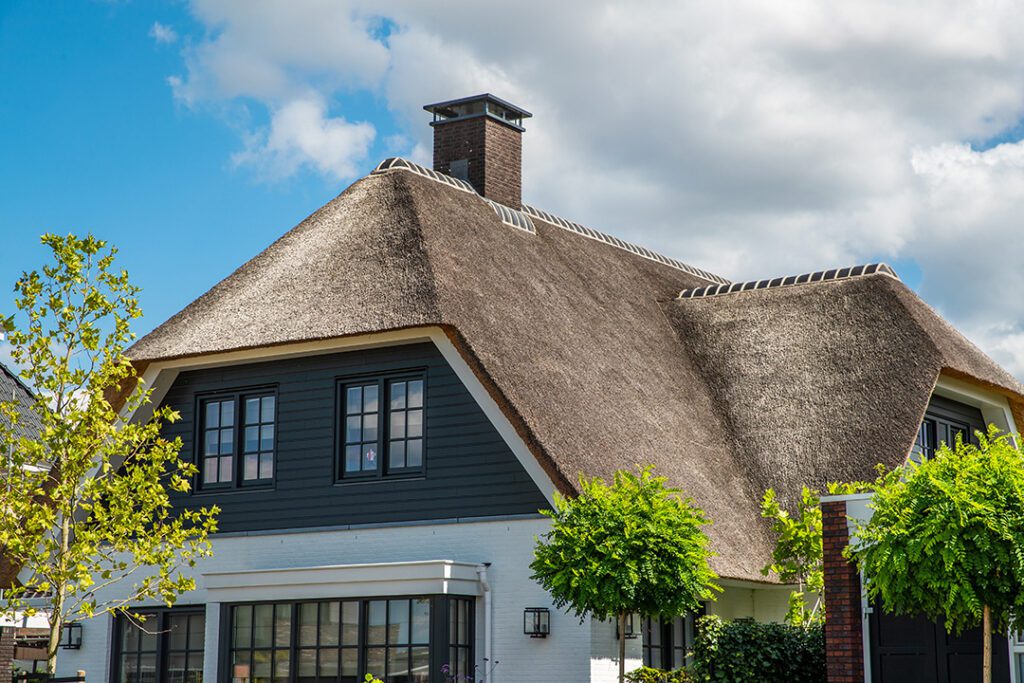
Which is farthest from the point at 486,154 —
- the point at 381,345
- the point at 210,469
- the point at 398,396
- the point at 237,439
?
the point at 210,469

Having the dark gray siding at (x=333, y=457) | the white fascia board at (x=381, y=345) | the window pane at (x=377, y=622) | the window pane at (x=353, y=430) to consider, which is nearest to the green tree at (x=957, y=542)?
the white fascia board at (x=381, y=345)

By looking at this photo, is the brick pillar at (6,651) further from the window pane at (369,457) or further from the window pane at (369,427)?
the window pane at (369,427)

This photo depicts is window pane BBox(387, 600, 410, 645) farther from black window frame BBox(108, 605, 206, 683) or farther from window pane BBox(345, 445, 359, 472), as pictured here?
black window frame BBox(108, 605, 206, 683)

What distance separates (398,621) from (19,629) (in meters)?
6.69

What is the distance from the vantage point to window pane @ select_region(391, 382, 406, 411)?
730 inches

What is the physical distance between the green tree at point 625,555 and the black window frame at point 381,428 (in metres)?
2.75

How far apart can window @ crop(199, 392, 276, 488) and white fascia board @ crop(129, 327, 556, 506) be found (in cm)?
56

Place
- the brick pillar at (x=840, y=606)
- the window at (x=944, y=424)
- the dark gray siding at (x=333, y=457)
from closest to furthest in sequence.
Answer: the brick pillar at (x=840, y=606) < the dark gray siding at (x=333, y=457) < the window at (x=944, y=424)

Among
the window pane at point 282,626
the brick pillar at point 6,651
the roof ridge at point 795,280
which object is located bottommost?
the brick pillar at point 6,651

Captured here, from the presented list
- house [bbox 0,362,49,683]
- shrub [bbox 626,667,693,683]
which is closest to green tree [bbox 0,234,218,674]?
house [bbox 0,362,49,683]

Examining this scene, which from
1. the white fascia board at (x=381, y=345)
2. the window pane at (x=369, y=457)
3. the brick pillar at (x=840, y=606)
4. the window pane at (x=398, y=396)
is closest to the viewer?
the brick pillar at (x=840, y=606)

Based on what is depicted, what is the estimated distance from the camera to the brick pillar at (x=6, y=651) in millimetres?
15508

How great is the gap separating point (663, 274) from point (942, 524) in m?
15.4

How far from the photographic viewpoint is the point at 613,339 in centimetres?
2148
